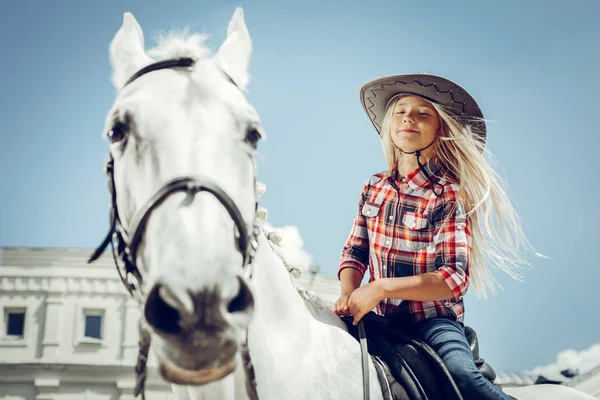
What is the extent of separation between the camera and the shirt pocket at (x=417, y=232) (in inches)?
84.3

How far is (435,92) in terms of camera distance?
93.2 inches

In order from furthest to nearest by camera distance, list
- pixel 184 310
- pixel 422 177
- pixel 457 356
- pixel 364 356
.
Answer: pixel 422 177
pixel 457 356
pixel 364 356
pixel 184 310

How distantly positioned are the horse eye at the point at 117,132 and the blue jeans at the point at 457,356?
1255 millimetres

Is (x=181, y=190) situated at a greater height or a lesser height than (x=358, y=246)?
greater

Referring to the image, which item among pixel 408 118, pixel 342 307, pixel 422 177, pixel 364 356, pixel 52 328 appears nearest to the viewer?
pixel 364 356

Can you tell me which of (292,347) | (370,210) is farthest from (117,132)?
(370,210)

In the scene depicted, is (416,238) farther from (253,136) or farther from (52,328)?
(52,328)

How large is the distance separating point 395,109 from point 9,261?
63.3 ft

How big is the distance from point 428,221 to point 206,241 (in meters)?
1.09

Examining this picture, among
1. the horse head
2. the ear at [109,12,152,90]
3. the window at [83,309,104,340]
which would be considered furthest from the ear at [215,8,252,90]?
the window at [83,309,104,340]

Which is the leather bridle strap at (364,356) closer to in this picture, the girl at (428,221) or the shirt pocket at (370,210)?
the girl at (428,221)

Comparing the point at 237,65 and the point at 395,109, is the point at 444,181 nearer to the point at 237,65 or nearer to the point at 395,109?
the point at 395,109

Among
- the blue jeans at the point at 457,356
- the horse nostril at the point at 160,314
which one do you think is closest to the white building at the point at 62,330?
the blue jeans at the point at 457,356

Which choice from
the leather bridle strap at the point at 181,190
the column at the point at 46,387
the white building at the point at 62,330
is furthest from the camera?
the white building at the point at 62,330
